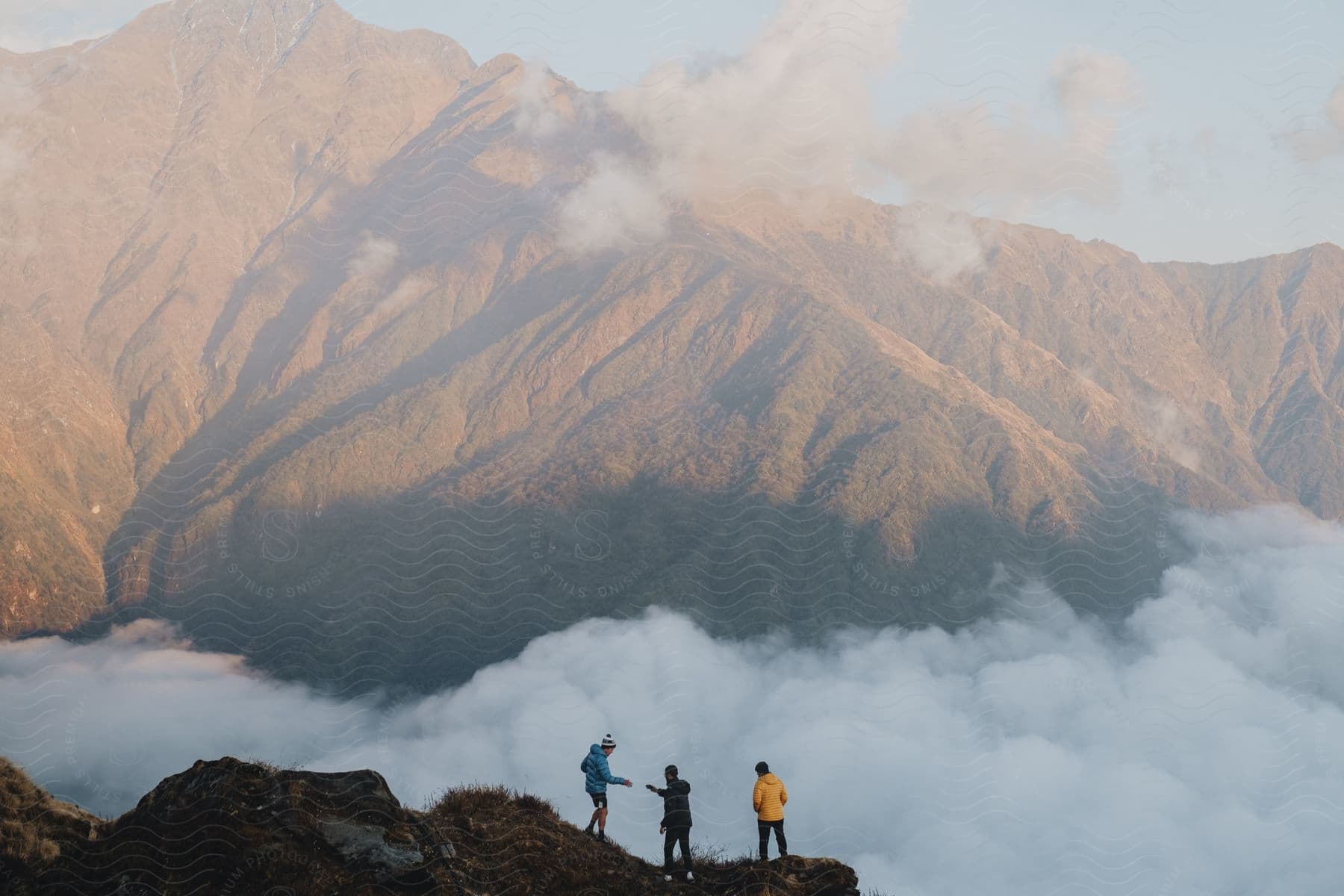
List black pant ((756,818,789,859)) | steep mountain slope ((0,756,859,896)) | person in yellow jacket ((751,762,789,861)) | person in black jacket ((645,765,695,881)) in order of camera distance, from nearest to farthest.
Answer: steep mountain slope ((0,756,859,896)) → person in black jacket ((645,765,695,881)) → black pant ((756,818,789,859)) → person in yellow jacket ((751,762,789,861))

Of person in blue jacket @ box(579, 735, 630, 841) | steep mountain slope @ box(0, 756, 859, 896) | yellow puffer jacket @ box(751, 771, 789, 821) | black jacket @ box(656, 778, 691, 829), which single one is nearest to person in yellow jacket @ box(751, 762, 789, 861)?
yellow puffer jacket @ box(751, 771, 789, 821)

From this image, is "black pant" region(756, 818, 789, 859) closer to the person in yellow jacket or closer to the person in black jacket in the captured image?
the person in yellow jacket

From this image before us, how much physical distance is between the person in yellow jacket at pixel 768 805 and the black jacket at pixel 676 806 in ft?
7.83

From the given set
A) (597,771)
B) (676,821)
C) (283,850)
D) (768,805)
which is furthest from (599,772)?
(283,850)

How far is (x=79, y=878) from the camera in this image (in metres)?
28.6

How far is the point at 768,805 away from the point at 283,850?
52.1ft

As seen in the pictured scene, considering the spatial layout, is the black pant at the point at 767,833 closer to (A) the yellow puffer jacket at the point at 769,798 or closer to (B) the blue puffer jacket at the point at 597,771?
(A) the yellow puffer jacket at the point at 769,798

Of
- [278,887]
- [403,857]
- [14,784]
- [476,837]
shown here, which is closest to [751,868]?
[476,837]

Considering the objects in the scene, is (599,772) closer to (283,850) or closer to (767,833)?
(767,833)

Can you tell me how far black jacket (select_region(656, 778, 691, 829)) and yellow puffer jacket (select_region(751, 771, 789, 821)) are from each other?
7.92 ft

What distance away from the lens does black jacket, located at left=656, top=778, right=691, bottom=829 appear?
35.8 m

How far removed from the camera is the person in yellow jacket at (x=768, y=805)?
36.5 metres

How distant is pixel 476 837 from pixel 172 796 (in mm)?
9233

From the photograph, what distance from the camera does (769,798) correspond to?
36938 mm
